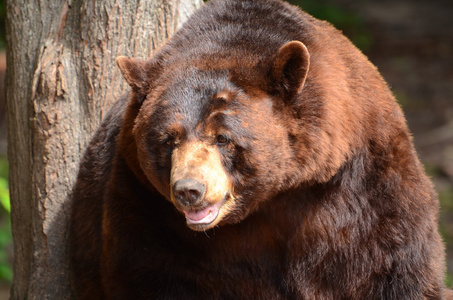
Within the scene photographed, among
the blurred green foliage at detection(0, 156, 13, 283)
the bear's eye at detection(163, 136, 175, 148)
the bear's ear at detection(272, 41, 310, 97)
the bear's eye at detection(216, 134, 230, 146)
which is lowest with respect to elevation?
the blurred green foliage at detection(0, 156, 13, 283)

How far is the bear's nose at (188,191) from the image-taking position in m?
3.13

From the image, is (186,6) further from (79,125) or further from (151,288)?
(151,288)

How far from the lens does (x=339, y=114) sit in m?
3.49

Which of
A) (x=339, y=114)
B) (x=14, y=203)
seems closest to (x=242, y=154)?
(x=339, y=114)

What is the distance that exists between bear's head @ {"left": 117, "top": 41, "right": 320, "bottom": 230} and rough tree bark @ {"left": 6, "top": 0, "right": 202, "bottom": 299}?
122 centimetres

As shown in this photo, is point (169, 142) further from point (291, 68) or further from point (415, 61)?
point (415, 61)

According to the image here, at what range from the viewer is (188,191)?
3.14m

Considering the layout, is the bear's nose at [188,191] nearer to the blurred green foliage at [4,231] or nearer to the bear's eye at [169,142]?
the bear's eye at [169,142]

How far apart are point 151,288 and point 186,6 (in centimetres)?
201

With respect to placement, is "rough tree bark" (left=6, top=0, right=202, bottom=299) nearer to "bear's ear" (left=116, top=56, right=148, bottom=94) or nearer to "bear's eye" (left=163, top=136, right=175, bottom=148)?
"bear's ear" (left=116, top=56, right=148, bottom=94)

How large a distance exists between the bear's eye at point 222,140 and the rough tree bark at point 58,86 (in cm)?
157

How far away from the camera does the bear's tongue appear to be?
3.29m

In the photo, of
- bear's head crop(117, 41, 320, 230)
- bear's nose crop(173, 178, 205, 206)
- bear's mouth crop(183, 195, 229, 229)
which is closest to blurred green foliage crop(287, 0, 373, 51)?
bear's head crop(117, 41, 320, 230)

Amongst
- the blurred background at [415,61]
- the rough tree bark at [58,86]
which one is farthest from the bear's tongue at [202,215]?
the blurred background at [415,61]
